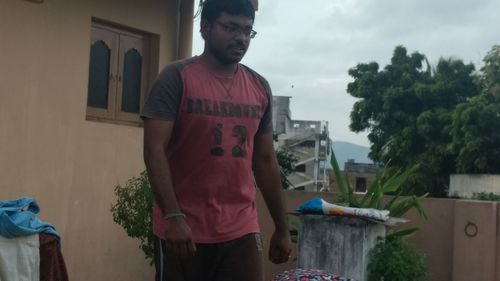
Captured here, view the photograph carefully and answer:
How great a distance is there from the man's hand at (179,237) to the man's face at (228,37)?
0.68m

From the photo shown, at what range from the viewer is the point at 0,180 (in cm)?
562

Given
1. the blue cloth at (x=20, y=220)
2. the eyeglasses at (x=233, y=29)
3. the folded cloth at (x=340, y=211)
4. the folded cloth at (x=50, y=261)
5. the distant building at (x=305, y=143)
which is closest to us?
the eyeglasses at (x=233, y=29)

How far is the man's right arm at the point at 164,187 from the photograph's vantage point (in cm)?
247

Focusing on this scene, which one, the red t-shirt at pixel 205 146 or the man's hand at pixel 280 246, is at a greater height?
the red t-shirt at pixel 205 146

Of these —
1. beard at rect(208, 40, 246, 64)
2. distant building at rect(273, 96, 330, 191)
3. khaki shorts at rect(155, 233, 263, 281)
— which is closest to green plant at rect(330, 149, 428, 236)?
khaki shorts at rect(155, 233, 263, 281)

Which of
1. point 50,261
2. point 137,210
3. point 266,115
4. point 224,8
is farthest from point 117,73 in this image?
point 224,8

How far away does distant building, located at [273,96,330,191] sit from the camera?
4650cm

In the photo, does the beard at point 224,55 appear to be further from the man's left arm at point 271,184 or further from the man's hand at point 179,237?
the man's hand at point 179,237

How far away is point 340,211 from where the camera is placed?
5.50 m

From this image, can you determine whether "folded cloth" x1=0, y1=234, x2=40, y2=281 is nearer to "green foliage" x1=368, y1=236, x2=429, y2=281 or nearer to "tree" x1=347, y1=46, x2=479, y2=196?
"green foliage" x1=368, y1=236, x2=429, y2=281

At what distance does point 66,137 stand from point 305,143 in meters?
43.3

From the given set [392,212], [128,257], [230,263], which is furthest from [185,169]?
[128,257]

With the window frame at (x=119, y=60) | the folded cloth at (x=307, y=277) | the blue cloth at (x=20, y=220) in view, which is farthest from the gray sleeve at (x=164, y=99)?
the window frame at (x=119, y=60)

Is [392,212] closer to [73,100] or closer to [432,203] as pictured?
[432,203]
